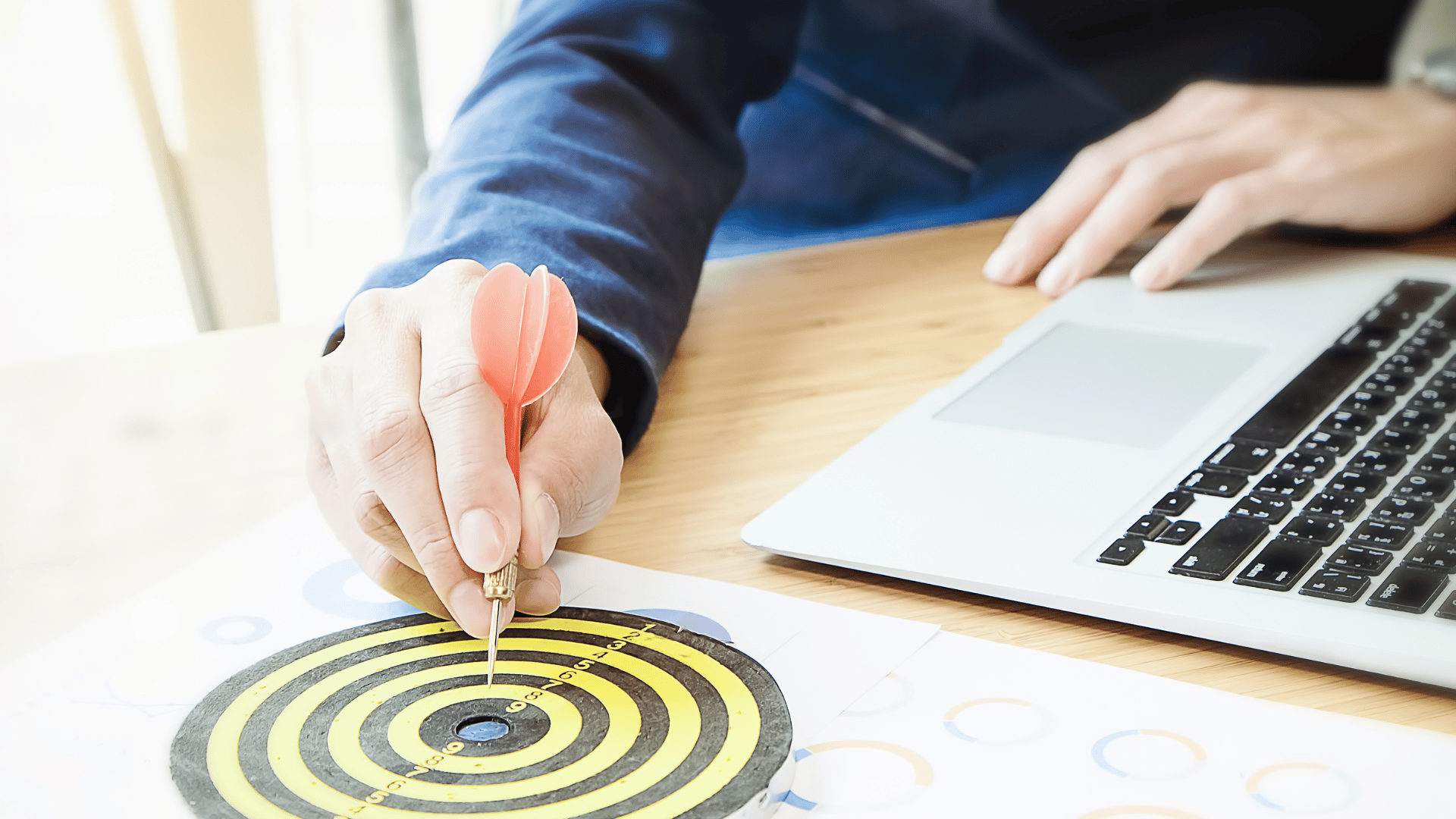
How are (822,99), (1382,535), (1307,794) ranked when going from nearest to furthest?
(1307,794) < (1382,535) < (822,99)

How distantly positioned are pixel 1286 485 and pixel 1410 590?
0.29 ft

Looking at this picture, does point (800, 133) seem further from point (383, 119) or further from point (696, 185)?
point (383, 119)

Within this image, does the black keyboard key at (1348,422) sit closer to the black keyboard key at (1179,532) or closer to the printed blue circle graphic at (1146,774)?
the black keyboard key at (1179,532)

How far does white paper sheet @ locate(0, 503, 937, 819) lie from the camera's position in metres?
0.40

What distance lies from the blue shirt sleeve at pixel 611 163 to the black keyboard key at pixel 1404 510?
1.10 feet

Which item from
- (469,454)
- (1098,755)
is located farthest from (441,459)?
(1098,755)

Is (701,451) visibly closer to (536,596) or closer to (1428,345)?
(536,596)

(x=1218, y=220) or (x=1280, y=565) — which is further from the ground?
(x=1218, y=220)

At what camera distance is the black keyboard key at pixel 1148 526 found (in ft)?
1.59

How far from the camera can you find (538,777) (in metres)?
0.37

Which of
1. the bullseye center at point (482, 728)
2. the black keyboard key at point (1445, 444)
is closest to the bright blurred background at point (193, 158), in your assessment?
the bullseye center at point (482, 728)

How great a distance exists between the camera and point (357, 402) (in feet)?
1.59

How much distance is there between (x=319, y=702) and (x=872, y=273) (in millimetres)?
595

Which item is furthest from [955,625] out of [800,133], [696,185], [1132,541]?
[800,133]
